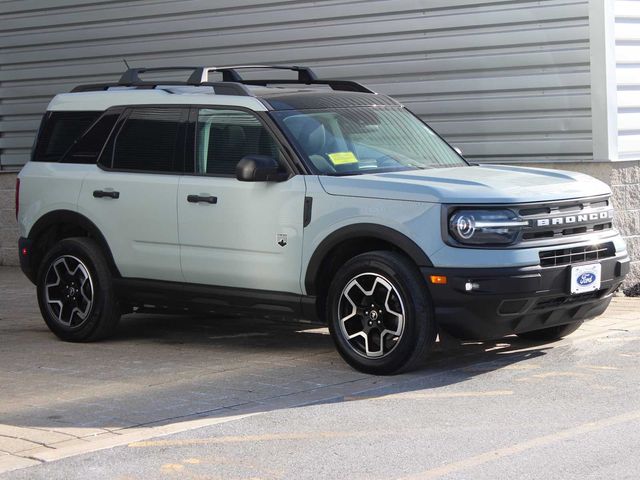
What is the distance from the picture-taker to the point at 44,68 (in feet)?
52.8

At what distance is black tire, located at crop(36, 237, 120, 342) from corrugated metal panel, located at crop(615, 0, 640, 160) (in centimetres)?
496

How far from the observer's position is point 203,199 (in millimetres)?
8773

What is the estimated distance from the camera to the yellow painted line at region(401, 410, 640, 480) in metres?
5.65

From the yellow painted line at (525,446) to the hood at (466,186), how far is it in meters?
1.69

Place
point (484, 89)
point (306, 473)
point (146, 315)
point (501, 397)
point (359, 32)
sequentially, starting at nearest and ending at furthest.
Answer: point (306, 473), point (501, 397), point (146, 315), point (484, 89), point (359, 32)

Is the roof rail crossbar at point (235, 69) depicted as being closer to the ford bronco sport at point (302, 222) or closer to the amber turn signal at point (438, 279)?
the ford bronco sport at point (302, 222)

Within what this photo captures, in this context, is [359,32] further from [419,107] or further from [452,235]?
[452,235]

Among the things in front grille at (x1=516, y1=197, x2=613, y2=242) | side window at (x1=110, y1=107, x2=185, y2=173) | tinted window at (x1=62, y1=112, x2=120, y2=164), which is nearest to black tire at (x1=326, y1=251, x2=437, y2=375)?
front grille at (x1=516, y1=197, x2=613, y2=242)

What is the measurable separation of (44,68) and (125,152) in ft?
23.4

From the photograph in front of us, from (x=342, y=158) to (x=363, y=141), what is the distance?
0.30m

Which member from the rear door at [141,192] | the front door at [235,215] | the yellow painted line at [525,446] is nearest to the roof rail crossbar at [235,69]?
the rear door at [141,192]

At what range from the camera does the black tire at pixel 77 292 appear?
9.38 m

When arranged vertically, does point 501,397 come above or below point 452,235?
below

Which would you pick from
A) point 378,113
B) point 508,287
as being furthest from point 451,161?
point 508,287
